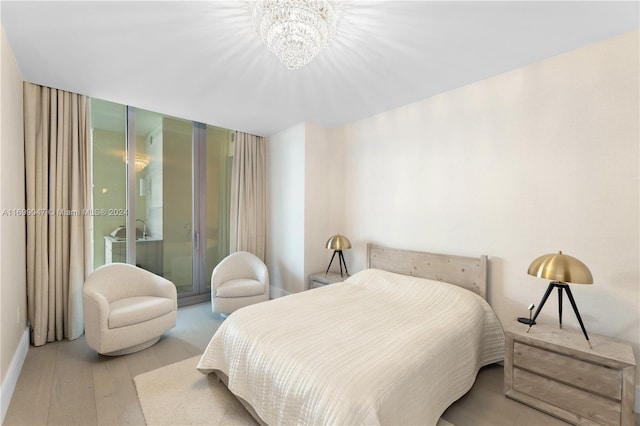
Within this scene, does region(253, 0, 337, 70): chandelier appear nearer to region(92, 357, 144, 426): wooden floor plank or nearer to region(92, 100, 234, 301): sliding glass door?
region(92, 357, 144, 426): wooden floor plank

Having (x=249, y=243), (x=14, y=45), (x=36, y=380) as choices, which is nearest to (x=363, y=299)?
(x=249, y=243)

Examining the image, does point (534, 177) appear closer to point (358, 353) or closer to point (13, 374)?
point (358, 353)

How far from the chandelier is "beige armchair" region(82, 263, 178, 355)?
2.57m

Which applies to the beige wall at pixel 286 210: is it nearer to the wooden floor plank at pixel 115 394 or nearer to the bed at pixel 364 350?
the bed at pixel 364 350

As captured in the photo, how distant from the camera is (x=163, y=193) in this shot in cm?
396

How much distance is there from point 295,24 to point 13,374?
3159 mm

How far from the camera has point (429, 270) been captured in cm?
296

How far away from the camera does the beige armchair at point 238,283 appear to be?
134 inches

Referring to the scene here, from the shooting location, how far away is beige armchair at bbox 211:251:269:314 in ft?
11.2

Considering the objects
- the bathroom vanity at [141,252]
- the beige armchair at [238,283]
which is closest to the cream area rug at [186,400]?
the beige armchair at [238,283]

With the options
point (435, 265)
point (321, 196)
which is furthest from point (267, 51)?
point (435, 265)

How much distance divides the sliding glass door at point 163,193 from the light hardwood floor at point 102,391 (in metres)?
1.27

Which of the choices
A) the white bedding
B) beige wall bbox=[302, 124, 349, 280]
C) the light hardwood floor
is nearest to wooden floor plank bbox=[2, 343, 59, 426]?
the light hardwood floor

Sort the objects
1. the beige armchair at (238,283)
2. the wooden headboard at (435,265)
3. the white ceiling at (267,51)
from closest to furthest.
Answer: the white ceiling at (267,51) < the wooden headboard at (435,265) < the beige armchair at (238,283)
